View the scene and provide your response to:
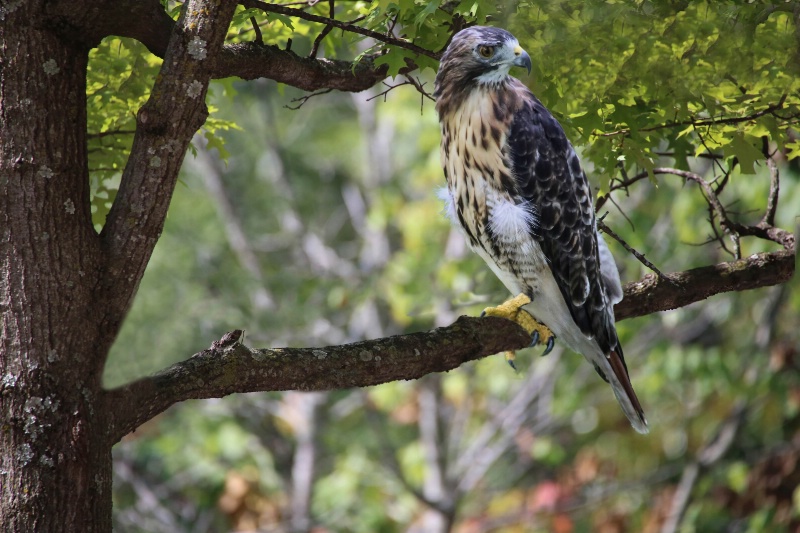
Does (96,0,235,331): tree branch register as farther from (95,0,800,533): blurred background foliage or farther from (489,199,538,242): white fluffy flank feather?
(95,0,800,533): blurred background foliage

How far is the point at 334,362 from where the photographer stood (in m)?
2.90

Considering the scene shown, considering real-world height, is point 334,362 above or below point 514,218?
below

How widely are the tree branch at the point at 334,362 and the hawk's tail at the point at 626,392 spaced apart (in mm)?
282

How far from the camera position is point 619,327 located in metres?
6.77

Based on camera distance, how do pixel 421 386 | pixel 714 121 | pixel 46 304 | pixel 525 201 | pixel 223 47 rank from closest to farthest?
1. pixel 46 304
2. pixel 223 47
3. pixel 714 121
4. pixel 525 201
5. pixel 421 386

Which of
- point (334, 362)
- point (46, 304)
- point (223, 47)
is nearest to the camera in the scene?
point (46, 304)

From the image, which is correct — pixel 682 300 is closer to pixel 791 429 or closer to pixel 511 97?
pixel 511 97

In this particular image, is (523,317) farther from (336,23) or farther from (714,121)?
(336,23)

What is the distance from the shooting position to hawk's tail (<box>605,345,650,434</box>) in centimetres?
386

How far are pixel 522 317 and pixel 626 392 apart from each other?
537mm

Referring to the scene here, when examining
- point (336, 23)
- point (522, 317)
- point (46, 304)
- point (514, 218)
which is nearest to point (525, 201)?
point (514, 218)

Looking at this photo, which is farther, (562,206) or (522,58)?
(562,206)

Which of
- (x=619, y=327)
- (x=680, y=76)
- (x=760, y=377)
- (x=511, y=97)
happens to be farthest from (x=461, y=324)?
(x=760, y=377)

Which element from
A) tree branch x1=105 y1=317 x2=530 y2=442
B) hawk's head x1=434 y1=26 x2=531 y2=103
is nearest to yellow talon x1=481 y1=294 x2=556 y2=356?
tree branch x1=105 y1=317 x2=530 y2=442
